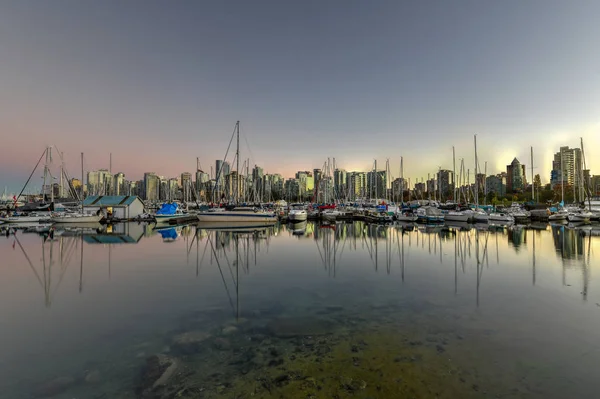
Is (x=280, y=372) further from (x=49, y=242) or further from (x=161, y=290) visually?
(x=49, y=242)

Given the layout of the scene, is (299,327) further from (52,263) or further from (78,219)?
(78,219)

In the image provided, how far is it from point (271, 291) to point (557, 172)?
192536mm

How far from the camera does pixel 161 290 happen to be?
13.7 m

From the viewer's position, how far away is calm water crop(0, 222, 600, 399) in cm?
636

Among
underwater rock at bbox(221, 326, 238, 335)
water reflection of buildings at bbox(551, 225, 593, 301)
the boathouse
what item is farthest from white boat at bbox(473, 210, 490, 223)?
the boathouse

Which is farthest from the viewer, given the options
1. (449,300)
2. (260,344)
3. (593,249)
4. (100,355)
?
(593,249)

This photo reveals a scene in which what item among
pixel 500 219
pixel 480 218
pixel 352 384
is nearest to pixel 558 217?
pixel 500 219

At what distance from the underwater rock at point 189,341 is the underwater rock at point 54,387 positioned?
2.20 meters

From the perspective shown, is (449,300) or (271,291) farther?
(271,291)

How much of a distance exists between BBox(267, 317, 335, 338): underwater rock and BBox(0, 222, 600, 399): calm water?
0.22 feet

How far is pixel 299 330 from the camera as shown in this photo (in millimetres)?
9109

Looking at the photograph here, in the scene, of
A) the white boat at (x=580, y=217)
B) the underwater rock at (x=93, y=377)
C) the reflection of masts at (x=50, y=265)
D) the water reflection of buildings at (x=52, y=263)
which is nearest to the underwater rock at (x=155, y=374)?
the underwater rock at (x=93, y=377)

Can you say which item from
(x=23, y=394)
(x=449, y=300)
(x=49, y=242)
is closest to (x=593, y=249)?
(x=449, y=300)

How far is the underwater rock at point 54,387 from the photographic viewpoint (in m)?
6.03
